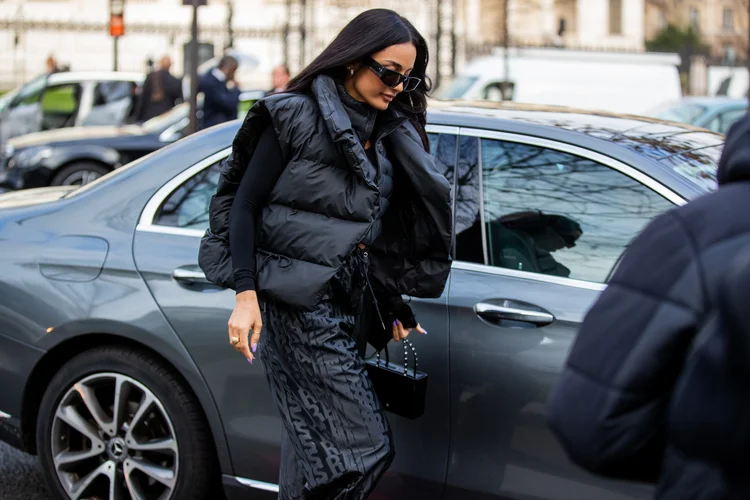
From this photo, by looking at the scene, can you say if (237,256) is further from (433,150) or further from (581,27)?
(581,27)

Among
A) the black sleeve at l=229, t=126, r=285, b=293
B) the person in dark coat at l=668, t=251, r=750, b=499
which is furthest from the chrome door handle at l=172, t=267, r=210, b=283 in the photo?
the person in dark coat at l=668, t=251, r=750, b=499

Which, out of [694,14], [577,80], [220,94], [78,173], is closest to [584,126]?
[78,173]

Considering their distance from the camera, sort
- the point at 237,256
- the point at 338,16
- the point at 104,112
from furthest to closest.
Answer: the point at 338,16
the point at 104,112
the point at 237,256

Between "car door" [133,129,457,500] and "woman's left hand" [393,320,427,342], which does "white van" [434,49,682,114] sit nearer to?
"car door" [133,129,457,500]

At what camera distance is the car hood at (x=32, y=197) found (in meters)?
4.06

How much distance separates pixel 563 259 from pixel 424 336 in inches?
19.1

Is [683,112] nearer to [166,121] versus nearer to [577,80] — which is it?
[577,80]

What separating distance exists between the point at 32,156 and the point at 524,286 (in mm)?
9076

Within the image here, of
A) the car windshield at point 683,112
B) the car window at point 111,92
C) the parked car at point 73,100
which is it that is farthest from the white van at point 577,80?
the parked car at point 73,100

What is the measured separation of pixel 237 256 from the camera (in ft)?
9.30

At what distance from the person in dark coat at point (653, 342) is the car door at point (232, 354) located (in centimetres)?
158

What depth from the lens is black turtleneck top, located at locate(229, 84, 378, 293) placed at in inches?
111

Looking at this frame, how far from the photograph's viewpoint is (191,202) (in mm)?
3711

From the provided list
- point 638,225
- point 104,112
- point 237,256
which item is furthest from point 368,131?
point 104,112
